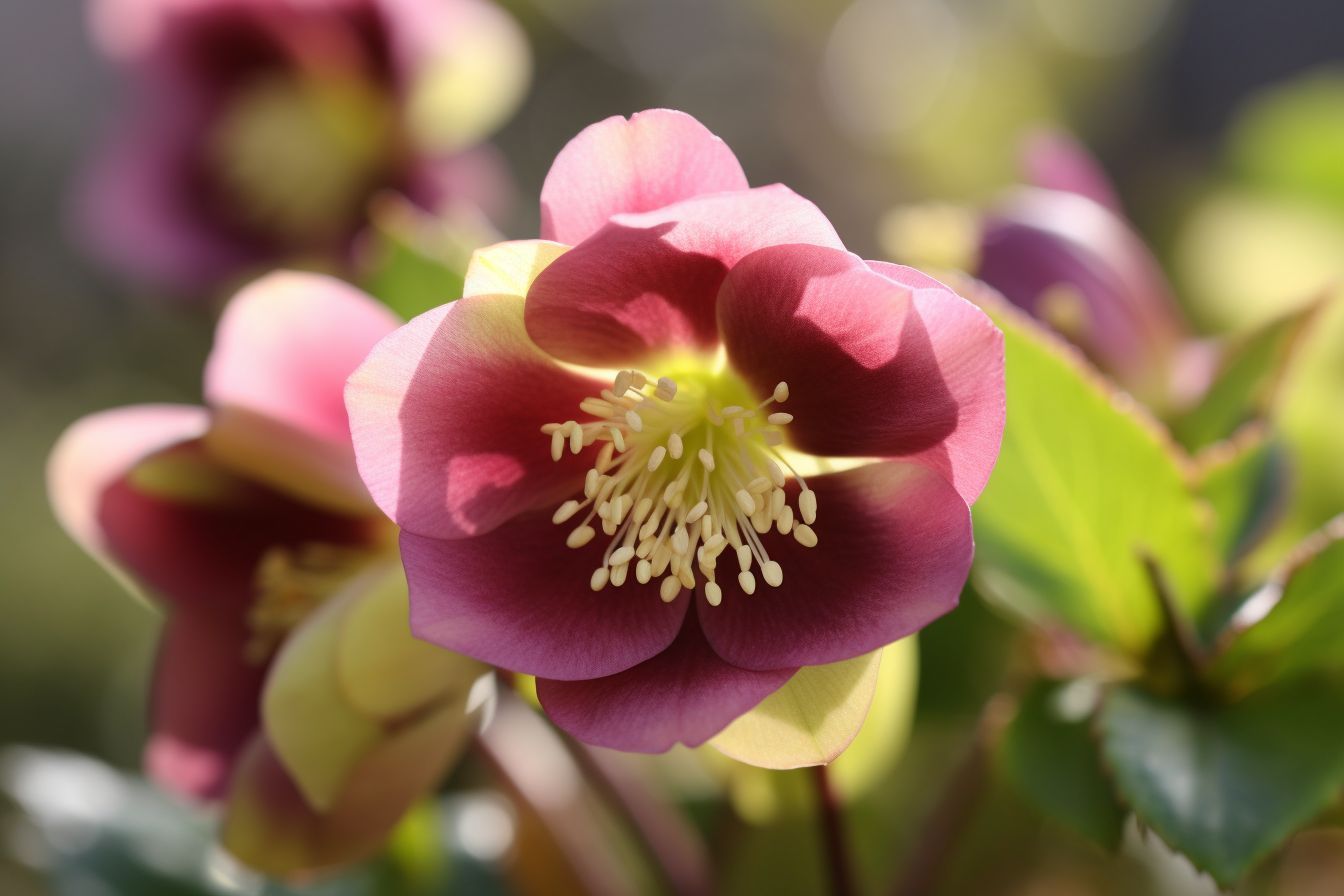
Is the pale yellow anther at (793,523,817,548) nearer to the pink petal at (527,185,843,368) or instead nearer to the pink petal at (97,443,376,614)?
the pink petal at (527,185,843,368)

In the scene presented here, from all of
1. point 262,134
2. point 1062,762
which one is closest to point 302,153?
point 262,134

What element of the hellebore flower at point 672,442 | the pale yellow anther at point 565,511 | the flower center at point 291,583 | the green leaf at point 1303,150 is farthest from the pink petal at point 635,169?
the green leaf at point 1303,150

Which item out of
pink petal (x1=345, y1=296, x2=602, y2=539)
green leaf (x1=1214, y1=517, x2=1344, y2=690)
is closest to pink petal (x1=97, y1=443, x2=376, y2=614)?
pink petal (x1=345, y1=296, x2=602, y2=539)

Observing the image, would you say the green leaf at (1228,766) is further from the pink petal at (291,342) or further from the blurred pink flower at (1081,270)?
the pink petal at (291,342)

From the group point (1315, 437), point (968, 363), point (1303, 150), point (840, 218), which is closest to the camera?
point (968, 363)

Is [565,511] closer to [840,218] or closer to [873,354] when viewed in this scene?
[873,354]
